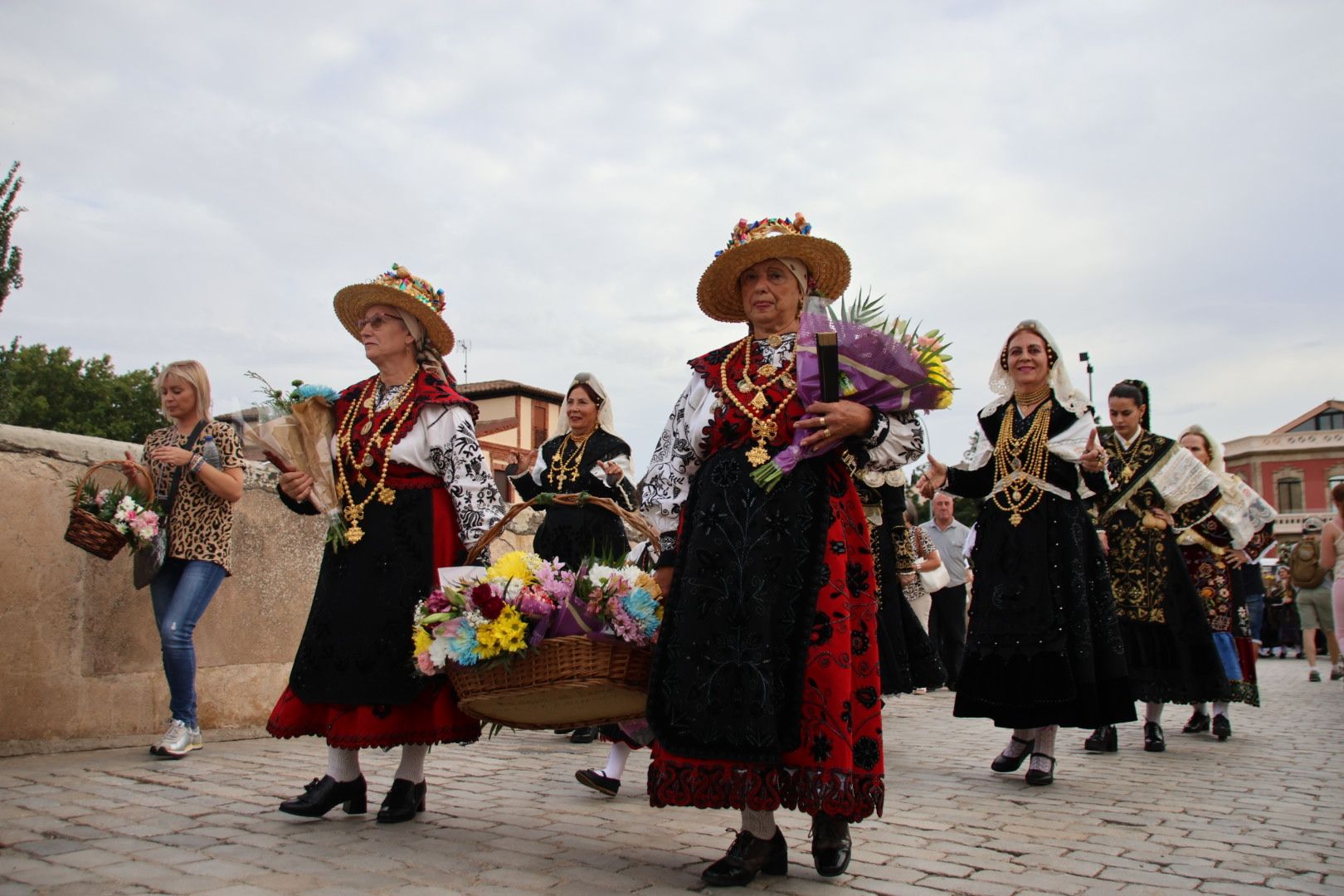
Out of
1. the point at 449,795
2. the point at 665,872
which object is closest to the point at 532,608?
the point at 665,872

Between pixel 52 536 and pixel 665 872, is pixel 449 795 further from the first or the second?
pixel 52 536

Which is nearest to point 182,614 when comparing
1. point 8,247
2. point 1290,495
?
point 8,247

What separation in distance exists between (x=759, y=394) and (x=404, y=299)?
1.82m

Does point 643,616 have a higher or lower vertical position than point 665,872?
higher

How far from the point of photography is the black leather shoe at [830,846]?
372 centimetres

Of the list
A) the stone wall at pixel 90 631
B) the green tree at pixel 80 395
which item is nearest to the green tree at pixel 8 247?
the green tree at pixel 80 395

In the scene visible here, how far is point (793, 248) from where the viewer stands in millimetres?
4352

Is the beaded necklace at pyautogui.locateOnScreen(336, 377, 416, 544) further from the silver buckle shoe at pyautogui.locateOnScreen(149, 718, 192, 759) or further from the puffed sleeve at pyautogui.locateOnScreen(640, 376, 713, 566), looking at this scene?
the silver buckle shoe at pyautogui.locateOnScreen(149, 718, 192, 759)

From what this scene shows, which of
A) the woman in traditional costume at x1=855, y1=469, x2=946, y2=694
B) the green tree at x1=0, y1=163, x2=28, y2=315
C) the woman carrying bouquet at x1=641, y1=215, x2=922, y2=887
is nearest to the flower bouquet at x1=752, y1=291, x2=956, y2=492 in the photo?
the woman carrying bouquet at x1=641, y1=215, x2=922, y2=887

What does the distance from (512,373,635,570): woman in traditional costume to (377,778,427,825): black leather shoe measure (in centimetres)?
281

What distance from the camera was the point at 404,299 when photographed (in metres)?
4.93

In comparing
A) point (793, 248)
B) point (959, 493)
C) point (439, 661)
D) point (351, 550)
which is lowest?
point (439, 661)

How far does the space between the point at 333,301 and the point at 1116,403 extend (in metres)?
5.76

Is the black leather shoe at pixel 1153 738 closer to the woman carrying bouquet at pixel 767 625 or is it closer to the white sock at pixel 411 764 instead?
the woman carrying bouquet at pixel 767 625
